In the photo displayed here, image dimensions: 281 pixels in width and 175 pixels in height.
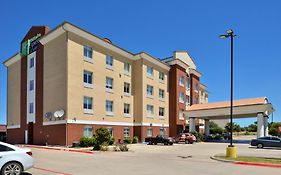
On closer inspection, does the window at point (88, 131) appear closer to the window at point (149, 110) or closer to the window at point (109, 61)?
the window at point (109, 61)

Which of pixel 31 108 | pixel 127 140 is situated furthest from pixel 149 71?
pixel 31 108

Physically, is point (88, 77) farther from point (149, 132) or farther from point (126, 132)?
point (149, 132)

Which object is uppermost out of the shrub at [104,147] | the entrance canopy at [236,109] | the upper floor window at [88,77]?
the upper floor window at [88,77]

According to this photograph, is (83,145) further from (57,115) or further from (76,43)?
(76,43)

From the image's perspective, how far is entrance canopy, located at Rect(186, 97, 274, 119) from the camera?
45594 mm

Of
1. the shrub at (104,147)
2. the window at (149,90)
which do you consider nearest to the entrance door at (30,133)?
the shrub at (104,147)

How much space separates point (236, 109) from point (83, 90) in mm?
24059

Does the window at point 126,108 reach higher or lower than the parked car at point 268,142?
higher

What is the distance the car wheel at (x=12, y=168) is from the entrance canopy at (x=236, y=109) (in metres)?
40.0

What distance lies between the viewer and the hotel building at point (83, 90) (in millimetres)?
35125

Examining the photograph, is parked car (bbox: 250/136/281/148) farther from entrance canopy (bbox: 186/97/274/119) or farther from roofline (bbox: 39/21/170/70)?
roofline (bbox: 39/21/170/70)

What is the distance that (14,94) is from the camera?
45.6 meters

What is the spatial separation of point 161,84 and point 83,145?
73.0ft

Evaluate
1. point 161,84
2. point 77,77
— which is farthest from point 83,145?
point 161,84
